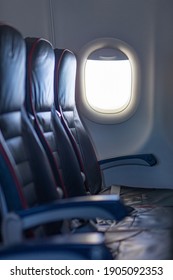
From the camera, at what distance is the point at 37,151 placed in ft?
4.06

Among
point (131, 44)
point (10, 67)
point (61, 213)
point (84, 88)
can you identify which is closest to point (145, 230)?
point (61, 213)

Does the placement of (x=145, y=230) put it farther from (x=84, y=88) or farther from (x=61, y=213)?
(x=84, y=88)

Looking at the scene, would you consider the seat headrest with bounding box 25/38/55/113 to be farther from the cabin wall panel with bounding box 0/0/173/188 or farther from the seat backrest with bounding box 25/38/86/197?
the cabin wall panel with bounding box 0/0/173/188

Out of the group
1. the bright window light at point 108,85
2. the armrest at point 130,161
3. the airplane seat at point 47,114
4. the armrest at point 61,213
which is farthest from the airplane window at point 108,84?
the armrest at point 61,213

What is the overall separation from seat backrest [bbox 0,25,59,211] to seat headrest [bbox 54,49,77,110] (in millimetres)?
524

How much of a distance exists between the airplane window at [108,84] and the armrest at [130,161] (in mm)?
284

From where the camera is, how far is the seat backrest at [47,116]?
135 cm

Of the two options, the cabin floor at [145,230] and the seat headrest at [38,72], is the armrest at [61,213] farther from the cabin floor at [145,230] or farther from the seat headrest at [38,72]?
the seat headrest at [38,72]

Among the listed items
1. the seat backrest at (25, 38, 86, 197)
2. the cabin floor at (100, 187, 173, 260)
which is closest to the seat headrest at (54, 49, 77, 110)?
the seat backrest at (25, 38, 86, 197)

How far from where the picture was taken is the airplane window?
227 cm

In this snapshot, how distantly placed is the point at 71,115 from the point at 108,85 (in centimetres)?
50
